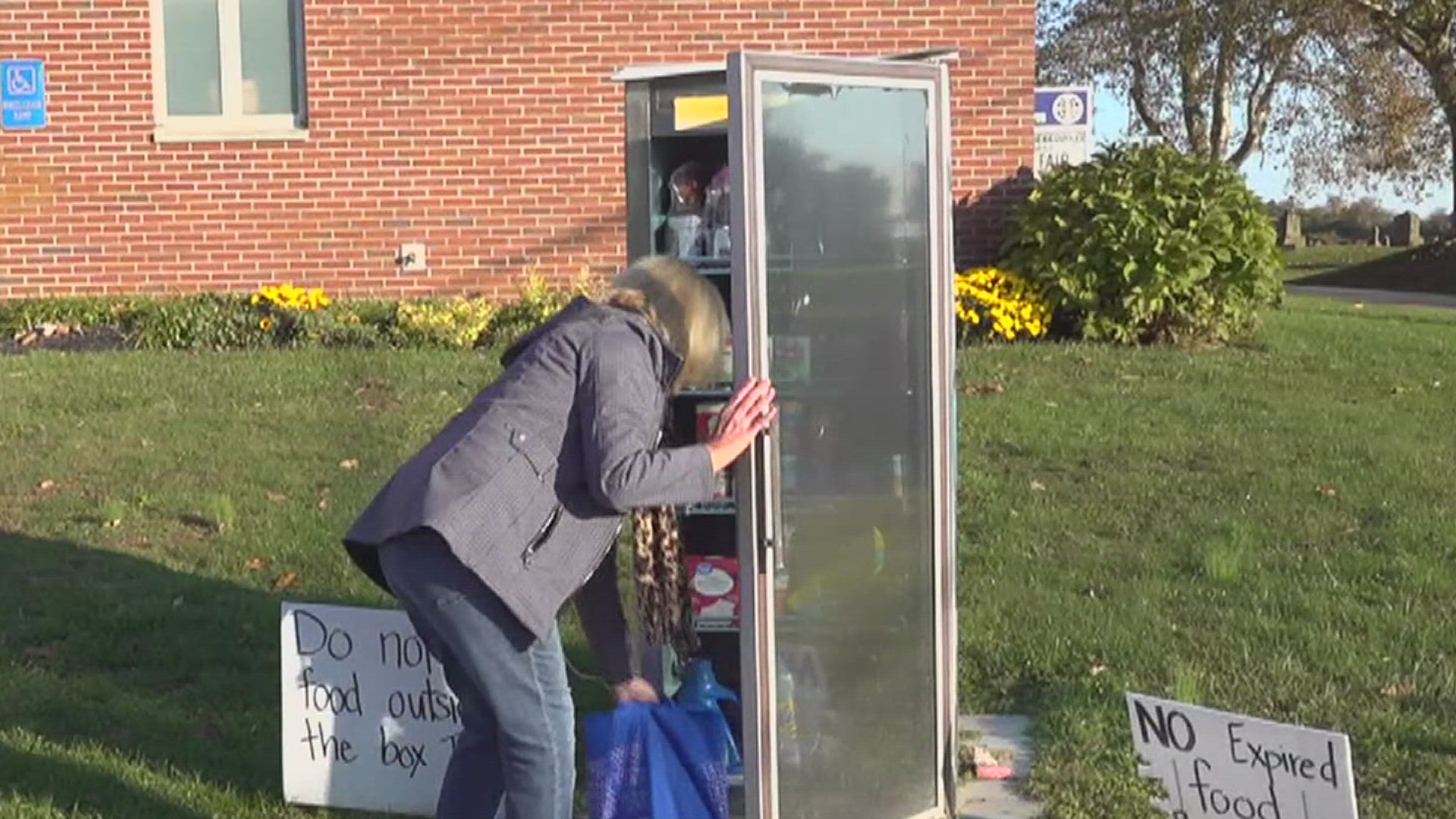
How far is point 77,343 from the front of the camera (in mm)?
12664

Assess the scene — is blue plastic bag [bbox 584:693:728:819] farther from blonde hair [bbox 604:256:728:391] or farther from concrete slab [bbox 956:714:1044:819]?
concrete slab [bbox 956:714:1044:819]

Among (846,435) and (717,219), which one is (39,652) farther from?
(846,435)

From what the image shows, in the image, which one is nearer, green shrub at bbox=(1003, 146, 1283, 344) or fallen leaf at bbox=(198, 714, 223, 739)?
fallen leaf at bbox=(198, 714, 223, 739)

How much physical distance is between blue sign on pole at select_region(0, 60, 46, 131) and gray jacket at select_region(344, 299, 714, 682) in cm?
1103

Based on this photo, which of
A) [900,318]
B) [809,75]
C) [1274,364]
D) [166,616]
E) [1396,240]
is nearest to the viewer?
[809,75]

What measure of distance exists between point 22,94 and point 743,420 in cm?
1125

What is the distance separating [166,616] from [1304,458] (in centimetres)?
547

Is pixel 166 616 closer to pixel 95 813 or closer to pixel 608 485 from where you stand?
pixel 95 813

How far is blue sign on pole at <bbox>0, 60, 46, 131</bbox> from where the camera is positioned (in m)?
13.8

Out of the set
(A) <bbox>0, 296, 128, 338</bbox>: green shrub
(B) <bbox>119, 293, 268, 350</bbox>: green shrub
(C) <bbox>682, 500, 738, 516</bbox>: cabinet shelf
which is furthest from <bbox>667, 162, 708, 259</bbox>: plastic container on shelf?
(A) <bbox>0, 296, 128, 338</bbox>: green shrub

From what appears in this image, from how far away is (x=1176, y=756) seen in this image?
14.8 feet

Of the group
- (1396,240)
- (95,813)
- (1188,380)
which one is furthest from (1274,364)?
(1396,240)

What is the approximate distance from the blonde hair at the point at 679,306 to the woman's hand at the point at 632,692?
782 mm

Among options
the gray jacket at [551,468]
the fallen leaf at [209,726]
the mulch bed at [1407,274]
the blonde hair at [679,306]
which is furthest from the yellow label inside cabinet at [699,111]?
the mulch bed at [1407,274]
